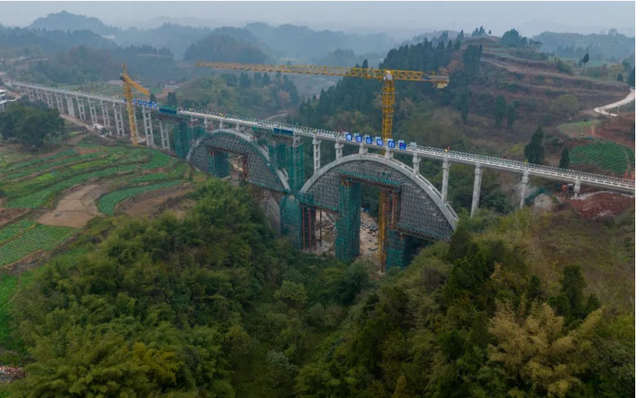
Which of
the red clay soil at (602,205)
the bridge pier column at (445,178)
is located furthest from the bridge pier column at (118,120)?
the red clay soil at (602,205)

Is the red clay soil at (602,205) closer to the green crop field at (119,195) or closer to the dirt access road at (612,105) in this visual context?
the dirt access road at (612,105)

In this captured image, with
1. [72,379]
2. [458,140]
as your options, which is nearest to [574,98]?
[458,140]

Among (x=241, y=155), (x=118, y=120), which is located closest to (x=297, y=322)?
(x=241, y=155)

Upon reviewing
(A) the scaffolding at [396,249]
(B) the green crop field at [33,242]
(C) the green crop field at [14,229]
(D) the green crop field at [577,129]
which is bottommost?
(A) the scaffolding at [396,249]

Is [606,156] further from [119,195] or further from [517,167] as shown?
[119,195]

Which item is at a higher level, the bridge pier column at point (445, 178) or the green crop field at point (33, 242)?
the bridge pier column at point (445, 178)

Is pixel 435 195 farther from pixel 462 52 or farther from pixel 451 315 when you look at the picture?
pixel 462 52
